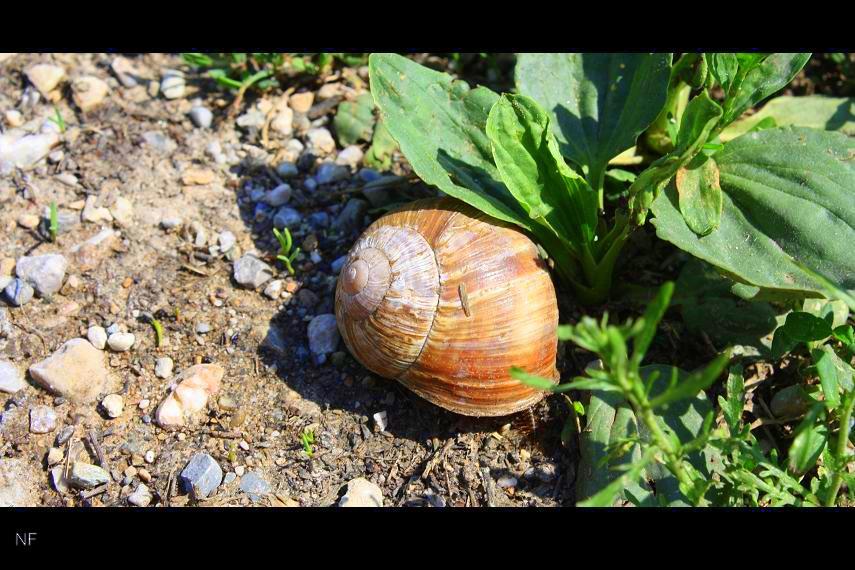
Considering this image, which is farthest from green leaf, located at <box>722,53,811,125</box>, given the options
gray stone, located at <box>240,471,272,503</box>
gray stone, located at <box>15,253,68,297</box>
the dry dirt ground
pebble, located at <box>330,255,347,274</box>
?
gray stone, located at <box>15,253,68,297</box>

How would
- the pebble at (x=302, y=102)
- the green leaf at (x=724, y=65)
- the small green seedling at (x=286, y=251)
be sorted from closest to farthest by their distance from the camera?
the green leaf at (x=724, y=65) → the small green seedling at (x=286, y=251) → the pebble at (x=302, y=102)

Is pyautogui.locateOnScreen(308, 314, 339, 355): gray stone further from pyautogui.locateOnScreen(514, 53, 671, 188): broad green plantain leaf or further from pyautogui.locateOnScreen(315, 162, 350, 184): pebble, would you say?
pyautogui.locateOnScreen(514, 53, 671, 188): broad green plantain leaf

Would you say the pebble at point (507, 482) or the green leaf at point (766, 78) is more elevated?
the green leaf at point (766, 78)

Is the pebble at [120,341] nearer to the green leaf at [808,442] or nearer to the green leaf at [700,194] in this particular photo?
the green leaf at [700,194]

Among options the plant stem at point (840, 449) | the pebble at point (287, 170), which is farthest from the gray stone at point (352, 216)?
the plant stem at point (840, 449)

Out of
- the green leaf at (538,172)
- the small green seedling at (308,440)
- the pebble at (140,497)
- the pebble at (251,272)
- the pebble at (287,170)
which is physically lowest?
the pebble at (140,497)

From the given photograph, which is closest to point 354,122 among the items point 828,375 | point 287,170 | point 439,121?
point 287,170

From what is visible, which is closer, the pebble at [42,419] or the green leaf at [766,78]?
the green leaf at [766,78]
